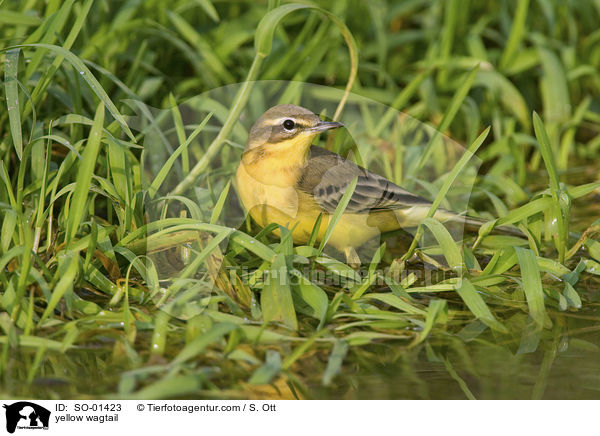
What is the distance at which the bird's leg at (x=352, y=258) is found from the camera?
4.44m

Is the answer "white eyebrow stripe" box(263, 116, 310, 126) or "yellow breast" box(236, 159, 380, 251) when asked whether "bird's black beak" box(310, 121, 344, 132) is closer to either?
"white eyebrow stripe" box(263, 116, 310, 126)

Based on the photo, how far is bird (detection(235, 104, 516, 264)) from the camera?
4.33m

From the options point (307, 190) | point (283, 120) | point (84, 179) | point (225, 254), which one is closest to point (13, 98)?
point (84, 179)

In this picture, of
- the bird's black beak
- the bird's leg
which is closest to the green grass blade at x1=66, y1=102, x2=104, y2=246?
the bird's black beak

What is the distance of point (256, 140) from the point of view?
4590 millimetres

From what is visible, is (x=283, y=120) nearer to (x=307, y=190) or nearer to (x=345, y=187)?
(x=307, y=190)

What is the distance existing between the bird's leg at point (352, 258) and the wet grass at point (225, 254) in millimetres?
85

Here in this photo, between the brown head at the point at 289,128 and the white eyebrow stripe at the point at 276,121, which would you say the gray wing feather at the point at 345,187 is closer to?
the brown head at the point at 289,128

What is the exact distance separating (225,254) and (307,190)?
0.75m

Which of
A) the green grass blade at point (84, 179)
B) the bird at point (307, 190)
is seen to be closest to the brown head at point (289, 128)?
the bird at point (307, 190)

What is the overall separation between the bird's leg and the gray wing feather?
0.24 meters
